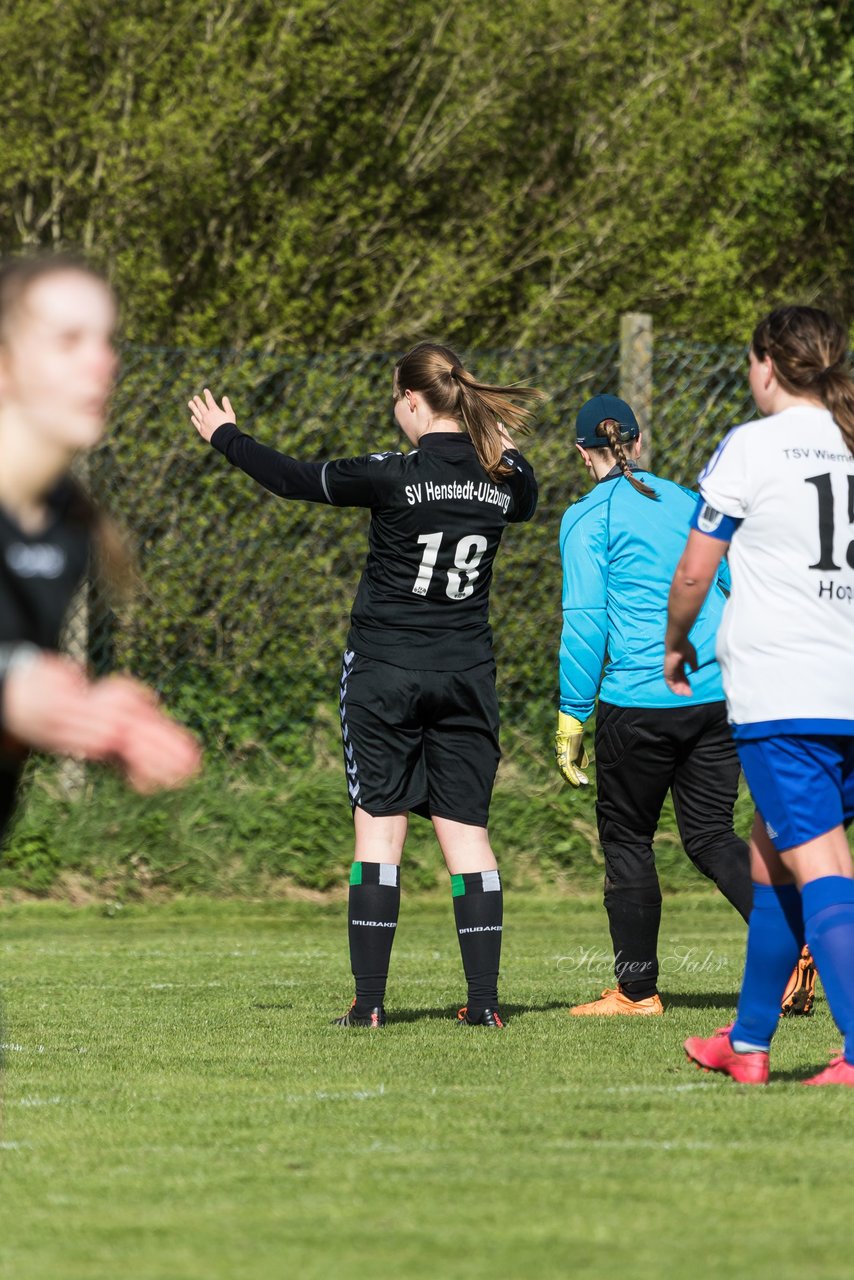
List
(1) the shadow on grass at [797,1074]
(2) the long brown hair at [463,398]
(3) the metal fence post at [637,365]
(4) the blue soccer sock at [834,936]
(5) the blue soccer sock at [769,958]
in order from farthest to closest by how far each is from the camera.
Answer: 1. (3) the metal fence post at [637,365]
2. (2) the long brown hair at [463,398]
3. (1) the shadow on grass at [797,1074]
4. (5) the blue soccer sock at [769,958]
5. (4) the blue soccer sock at [834,936]

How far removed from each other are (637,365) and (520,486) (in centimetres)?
447

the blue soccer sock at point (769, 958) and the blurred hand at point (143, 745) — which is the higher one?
the blurred hand at point (143, 745)

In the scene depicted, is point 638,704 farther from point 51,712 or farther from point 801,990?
point 51,712

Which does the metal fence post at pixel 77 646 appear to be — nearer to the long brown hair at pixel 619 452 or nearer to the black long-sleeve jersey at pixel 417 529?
the black long-sleeve jersey at pixel 417 529

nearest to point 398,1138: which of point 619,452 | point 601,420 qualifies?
point 619,452

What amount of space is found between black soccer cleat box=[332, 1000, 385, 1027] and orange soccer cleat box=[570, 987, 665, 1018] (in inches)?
27.5

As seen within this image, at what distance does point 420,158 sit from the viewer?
13391mm

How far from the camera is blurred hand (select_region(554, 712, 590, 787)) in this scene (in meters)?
6.84

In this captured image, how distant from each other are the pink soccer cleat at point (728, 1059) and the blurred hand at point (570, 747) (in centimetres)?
169

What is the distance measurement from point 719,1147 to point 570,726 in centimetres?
277

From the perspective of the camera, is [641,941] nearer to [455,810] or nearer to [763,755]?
[455,810]

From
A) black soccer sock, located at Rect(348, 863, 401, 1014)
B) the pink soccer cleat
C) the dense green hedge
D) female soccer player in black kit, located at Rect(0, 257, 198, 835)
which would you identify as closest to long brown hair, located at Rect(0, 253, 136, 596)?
female soccer player in black kit, located at Rect(0, 257, 198, 835)

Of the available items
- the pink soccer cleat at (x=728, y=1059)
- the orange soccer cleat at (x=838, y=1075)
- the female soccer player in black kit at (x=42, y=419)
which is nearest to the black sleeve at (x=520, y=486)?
the pink soccer cleat at (x=728, y=1059)

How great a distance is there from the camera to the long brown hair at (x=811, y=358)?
497 cm
